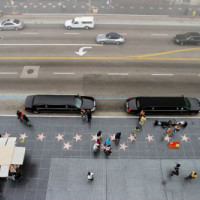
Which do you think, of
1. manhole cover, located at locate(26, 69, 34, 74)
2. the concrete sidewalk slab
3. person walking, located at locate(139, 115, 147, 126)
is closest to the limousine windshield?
the concrete sidewalk slab

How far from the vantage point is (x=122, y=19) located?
3903cm

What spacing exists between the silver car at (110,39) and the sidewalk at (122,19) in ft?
23.3

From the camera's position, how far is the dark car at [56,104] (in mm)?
21797

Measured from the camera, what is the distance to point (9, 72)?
2706 cm

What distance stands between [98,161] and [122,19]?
28985mm

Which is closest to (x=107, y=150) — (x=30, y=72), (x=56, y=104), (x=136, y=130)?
(x=136, y=130)

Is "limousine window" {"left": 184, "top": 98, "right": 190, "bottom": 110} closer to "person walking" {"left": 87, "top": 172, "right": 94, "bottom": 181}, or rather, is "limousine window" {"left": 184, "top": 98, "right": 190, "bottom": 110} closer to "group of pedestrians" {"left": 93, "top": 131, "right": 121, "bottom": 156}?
"group of pedestrians" {"left": 93, "top": 131, "right": 121, "bottom": 156}

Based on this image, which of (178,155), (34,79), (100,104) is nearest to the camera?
(178,155)

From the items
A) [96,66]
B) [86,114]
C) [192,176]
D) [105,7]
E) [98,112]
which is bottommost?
[192,176]

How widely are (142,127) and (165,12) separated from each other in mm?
30840

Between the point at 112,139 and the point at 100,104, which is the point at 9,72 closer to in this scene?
the point at 100,104

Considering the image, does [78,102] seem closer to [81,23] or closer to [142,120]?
[142,120]

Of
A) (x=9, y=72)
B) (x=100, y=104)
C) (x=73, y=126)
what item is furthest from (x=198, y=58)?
(x=9, y=72)

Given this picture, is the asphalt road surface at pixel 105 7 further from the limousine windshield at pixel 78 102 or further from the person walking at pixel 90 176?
the person walking at pixel 90 176
